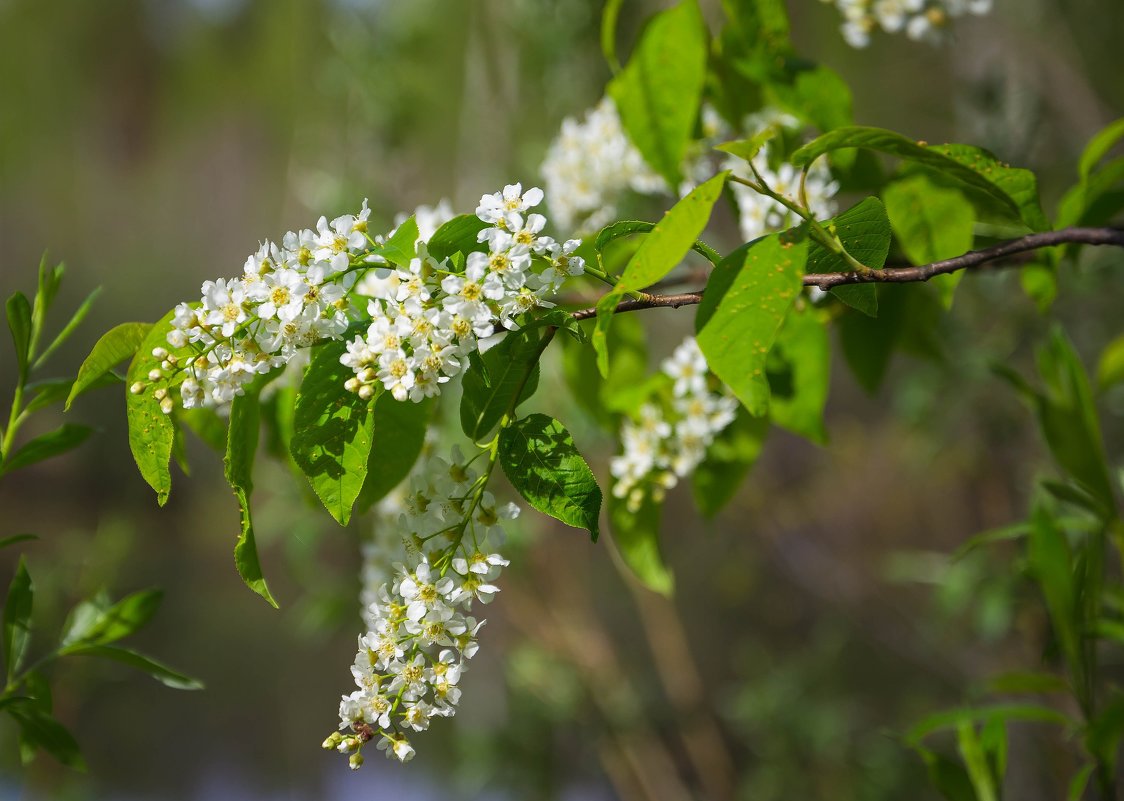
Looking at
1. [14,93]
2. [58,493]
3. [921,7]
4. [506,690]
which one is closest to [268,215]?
[14,93]

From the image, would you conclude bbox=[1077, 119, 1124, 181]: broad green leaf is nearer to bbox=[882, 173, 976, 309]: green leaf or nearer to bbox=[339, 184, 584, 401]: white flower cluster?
bbox=[882, 173, 976, 309]: green leaf

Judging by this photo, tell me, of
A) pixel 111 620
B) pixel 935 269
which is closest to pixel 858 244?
pixel 935 269

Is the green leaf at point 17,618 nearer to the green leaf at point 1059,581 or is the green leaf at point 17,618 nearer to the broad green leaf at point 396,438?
the broad green leaf at point 396,438

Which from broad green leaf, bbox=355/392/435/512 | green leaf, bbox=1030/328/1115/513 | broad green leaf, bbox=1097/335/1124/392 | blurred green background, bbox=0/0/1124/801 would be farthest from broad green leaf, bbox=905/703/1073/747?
broad green leaf, bbox=355/392/435/512

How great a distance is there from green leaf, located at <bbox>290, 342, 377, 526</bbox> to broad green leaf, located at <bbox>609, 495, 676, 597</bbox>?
11.6 inches

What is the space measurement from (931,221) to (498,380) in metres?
0.32

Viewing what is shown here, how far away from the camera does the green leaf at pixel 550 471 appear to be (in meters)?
0.41

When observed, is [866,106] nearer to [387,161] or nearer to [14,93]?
[387,161]

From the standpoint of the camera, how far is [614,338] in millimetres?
696

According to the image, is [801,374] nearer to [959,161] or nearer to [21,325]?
[959,161]

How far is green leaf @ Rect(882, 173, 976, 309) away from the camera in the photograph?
1.83 feet

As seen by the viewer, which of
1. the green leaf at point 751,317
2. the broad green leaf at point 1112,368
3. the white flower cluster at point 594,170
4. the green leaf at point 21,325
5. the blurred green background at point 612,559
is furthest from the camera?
the blurred green background at point 612,559

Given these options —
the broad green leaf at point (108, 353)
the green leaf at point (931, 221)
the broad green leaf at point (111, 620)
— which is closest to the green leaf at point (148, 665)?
the broad green leaf at point (111, 620)

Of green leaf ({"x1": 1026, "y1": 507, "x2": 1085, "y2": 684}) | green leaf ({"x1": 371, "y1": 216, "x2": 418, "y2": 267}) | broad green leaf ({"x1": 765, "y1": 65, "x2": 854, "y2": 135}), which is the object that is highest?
broad green leaf ({"x1": 765, "y1": 65, "x2": 854, "y2": 135})
